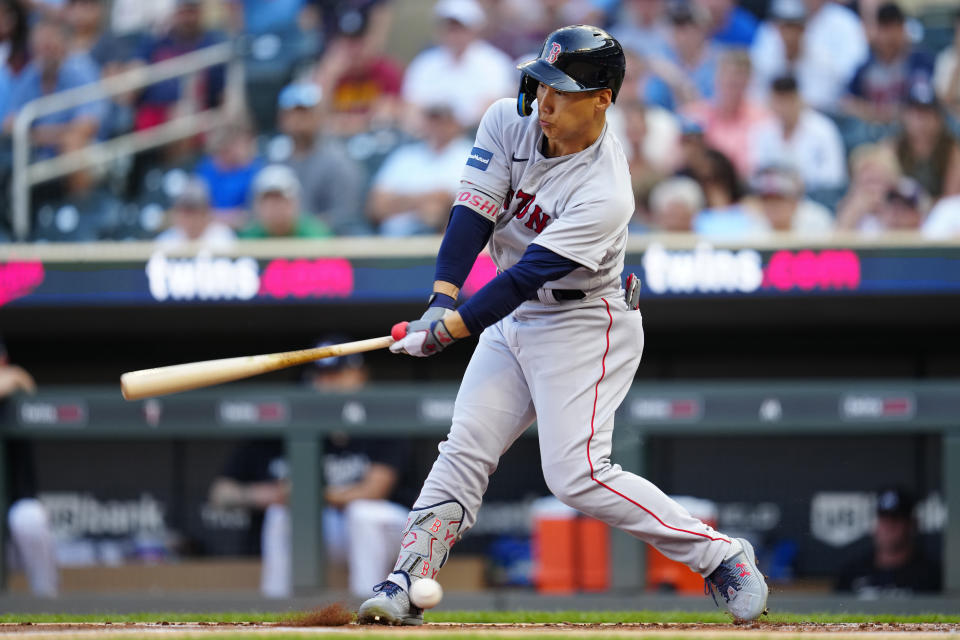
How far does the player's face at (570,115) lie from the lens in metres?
3.21

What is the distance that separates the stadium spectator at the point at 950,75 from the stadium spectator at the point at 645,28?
1.61 meters

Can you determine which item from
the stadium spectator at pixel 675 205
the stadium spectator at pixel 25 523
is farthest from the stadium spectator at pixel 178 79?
the stadium spectator at pixel 675 205

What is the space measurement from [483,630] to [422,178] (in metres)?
4.03

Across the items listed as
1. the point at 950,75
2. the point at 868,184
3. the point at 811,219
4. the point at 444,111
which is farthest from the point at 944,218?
the point at 444,111

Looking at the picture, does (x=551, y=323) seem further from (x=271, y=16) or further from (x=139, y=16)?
(x=139, y=16)

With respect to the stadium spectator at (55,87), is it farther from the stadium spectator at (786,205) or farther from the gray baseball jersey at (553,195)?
the gray baseball jersey at (553,195)

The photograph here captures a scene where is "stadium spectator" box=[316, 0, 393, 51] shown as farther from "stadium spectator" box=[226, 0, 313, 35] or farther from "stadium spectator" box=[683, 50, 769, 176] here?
"stadium spectator" box=[683, 50, 769, 176]

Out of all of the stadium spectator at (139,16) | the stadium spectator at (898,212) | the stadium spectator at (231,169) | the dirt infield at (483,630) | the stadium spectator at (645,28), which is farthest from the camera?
the stadium spectator at (139,16)

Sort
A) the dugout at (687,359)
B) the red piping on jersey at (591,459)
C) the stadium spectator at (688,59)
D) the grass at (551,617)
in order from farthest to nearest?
the stadium spectator at (688,59) → the dugout at (687,359) → the grass at (551,617) → the red piping on jersey at (591,459)

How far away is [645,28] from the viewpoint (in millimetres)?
7910

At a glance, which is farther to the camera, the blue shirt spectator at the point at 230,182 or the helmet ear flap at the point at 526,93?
the blue shirt spectator at the point at 230,182

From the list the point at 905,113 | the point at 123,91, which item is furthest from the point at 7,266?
the point at 905,113

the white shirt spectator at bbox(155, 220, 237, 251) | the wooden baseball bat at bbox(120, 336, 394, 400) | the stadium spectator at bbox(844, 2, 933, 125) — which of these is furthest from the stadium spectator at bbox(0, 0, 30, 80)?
the wooden baseball bat at bbox(120, 336, 394, 400)

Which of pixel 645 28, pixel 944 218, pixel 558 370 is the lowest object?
pixel 558 370
